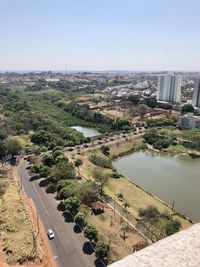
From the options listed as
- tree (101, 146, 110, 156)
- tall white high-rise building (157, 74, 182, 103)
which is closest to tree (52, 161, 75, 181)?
tree (101, 146, 110, 156)

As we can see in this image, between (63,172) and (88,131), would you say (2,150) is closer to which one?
(63,172)

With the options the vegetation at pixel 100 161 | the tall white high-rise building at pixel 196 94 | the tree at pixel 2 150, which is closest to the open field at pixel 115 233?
the vegetation at pixel 100 161

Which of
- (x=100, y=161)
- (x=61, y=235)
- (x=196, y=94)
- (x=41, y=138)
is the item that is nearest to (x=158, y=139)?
(x=100, y=161)

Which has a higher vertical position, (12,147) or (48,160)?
(12,147)

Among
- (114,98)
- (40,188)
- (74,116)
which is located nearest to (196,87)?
(114,98)

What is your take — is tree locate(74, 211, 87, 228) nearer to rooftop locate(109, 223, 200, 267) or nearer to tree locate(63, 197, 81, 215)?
tree locate(63, 197, 81, 215)

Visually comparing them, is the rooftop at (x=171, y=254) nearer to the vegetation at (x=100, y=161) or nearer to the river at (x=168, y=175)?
the river at (x=168, y=175)
